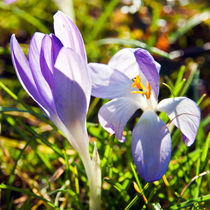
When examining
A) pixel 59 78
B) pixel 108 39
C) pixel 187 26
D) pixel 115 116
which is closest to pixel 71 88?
pixel 59 78

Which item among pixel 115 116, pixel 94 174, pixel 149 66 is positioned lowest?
pixel 94 174

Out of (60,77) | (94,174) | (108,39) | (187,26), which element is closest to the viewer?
(60,77)

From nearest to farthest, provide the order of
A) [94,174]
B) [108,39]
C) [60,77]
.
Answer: [60,77] → [94,174] → [108,39]

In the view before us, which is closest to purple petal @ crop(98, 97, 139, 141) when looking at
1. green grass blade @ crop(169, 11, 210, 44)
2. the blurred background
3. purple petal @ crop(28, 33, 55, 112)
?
purple petal @ crop(28, 33, 55, 112)

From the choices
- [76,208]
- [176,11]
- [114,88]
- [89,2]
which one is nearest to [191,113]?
[114,88]

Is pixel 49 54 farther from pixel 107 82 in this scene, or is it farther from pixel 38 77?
pixel 107 82

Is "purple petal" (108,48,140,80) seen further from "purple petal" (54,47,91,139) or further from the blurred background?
the blurred background
